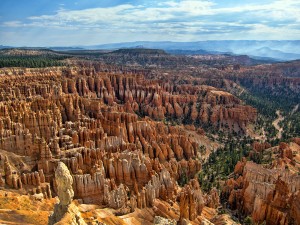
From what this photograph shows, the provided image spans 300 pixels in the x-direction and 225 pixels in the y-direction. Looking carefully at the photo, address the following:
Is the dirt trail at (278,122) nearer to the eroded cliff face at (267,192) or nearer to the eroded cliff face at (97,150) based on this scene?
the eroded cliff face at (97,150)

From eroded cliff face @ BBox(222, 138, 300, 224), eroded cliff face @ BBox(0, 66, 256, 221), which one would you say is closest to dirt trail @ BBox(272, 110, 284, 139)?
eroded cliff face @ BBox(0, 66, 256, 221)

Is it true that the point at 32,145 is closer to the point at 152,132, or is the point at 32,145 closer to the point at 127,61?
the point at 152,132

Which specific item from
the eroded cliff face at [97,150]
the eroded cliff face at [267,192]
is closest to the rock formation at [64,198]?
the eroded cliff face at [97,150]

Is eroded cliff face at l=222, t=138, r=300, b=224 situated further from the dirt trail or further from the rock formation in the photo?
the dirt trail

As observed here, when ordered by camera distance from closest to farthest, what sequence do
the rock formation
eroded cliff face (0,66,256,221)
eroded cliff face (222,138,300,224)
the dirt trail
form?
the rock formation, eroded cliff face (0,66,256,221), eroded cliff face (222,138,300,224), the dirt trail

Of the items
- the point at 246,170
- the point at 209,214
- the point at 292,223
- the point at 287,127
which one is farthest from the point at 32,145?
the point at 287,127

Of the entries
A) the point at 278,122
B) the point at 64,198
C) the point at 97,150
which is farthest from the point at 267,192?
the point at 278,122
